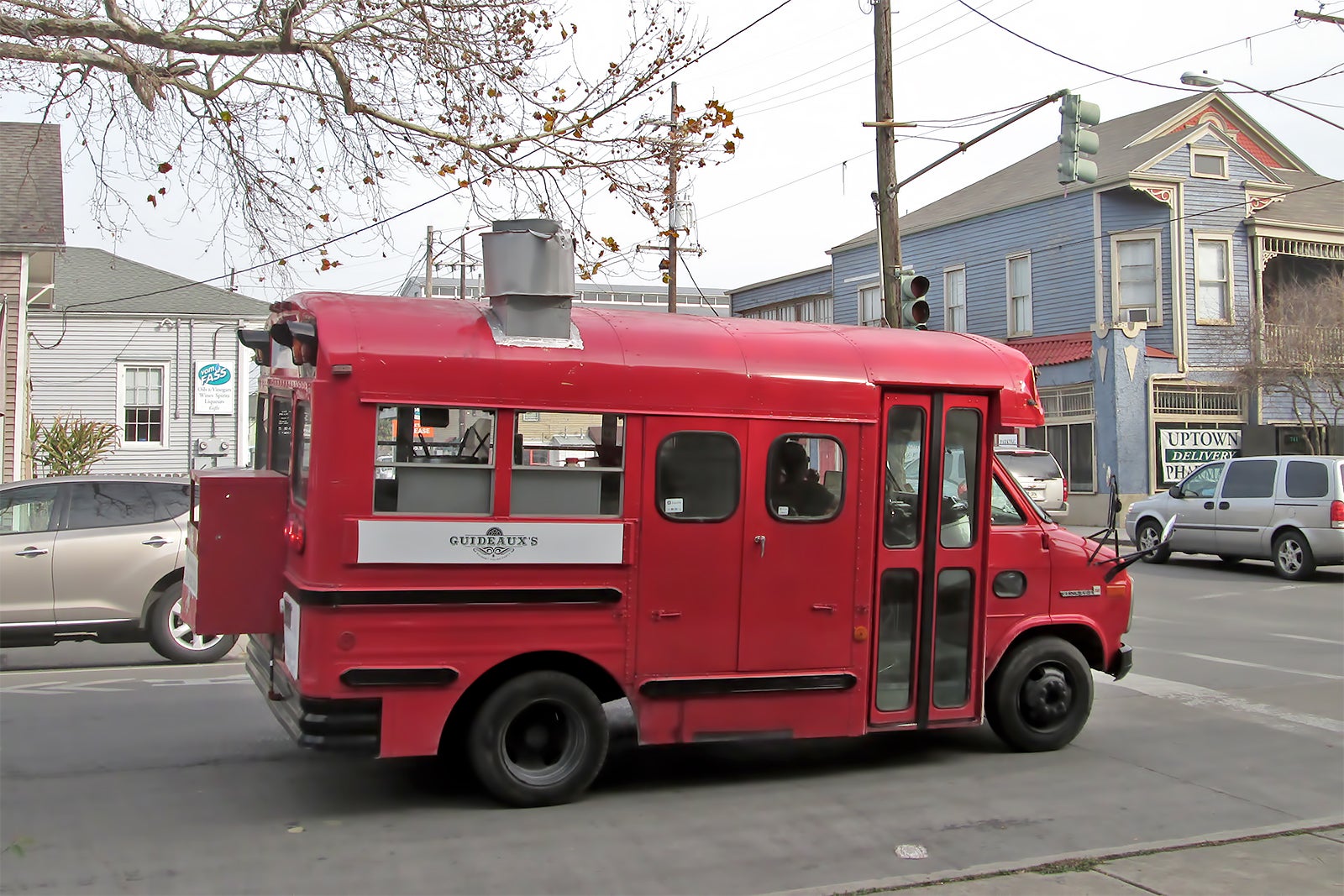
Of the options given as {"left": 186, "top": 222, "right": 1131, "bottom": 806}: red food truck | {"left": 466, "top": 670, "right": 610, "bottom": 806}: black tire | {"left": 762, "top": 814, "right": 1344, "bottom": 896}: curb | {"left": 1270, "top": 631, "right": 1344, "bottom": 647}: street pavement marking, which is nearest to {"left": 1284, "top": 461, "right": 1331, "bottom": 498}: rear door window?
{"left": 1270, "top": 631, "right": 1344, "bottom": 647}: street pavement marking

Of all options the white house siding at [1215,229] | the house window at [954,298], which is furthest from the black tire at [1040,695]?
the house window at [954,298]

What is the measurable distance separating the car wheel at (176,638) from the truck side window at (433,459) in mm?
5145

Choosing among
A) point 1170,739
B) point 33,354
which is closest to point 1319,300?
point 1170,739

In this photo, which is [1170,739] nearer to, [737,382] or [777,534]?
[777,534]

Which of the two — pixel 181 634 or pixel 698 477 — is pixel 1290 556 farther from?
pixel 181 634

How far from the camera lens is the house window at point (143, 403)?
28484 mm

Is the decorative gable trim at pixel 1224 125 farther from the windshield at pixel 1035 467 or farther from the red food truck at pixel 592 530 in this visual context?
the red food truck at pixel 592 530

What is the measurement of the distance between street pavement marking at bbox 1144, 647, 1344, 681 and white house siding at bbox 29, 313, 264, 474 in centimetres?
2182

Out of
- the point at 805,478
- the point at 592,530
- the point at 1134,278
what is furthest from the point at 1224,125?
the point at 592,530

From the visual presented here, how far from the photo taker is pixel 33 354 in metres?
28.0

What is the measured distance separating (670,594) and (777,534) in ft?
2.40

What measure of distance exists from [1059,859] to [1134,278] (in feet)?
86.8

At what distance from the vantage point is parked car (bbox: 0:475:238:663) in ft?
33.3

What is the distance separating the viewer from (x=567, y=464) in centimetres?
646
